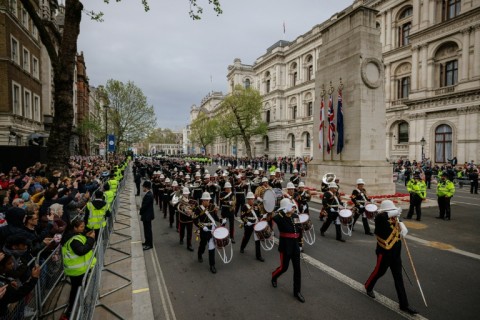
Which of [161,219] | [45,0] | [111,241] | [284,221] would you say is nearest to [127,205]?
[161,219]

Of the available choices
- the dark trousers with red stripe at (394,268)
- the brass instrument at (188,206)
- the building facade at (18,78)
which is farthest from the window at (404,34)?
the building facade at (18,78)

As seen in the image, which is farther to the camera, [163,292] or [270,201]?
[270,201]

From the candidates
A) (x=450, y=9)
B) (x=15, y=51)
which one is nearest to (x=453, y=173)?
(x=450, y=9)

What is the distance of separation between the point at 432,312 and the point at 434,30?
35746 millimetres

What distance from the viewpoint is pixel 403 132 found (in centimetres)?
3447

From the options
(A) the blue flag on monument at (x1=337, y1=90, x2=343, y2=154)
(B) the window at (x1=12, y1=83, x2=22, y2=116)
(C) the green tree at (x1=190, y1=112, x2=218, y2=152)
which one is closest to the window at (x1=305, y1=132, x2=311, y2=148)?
(C) the green tree at (x1=190, y1=112, x2=218, y2=152)

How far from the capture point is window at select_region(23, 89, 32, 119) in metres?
23.9

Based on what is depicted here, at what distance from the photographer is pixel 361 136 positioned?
49.0ft

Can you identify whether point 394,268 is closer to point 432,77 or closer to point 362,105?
point 362,105

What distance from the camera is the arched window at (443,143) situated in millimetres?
29078

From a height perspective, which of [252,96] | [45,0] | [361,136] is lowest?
[361,136]

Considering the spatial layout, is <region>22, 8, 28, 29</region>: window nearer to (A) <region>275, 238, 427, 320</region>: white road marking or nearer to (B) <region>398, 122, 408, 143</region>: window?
(A) <region>275, 238, 427, 320</region>: white road marking

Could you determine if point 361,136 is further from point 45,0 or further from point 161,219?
point 45,0

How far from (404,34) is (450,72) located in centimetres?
902
